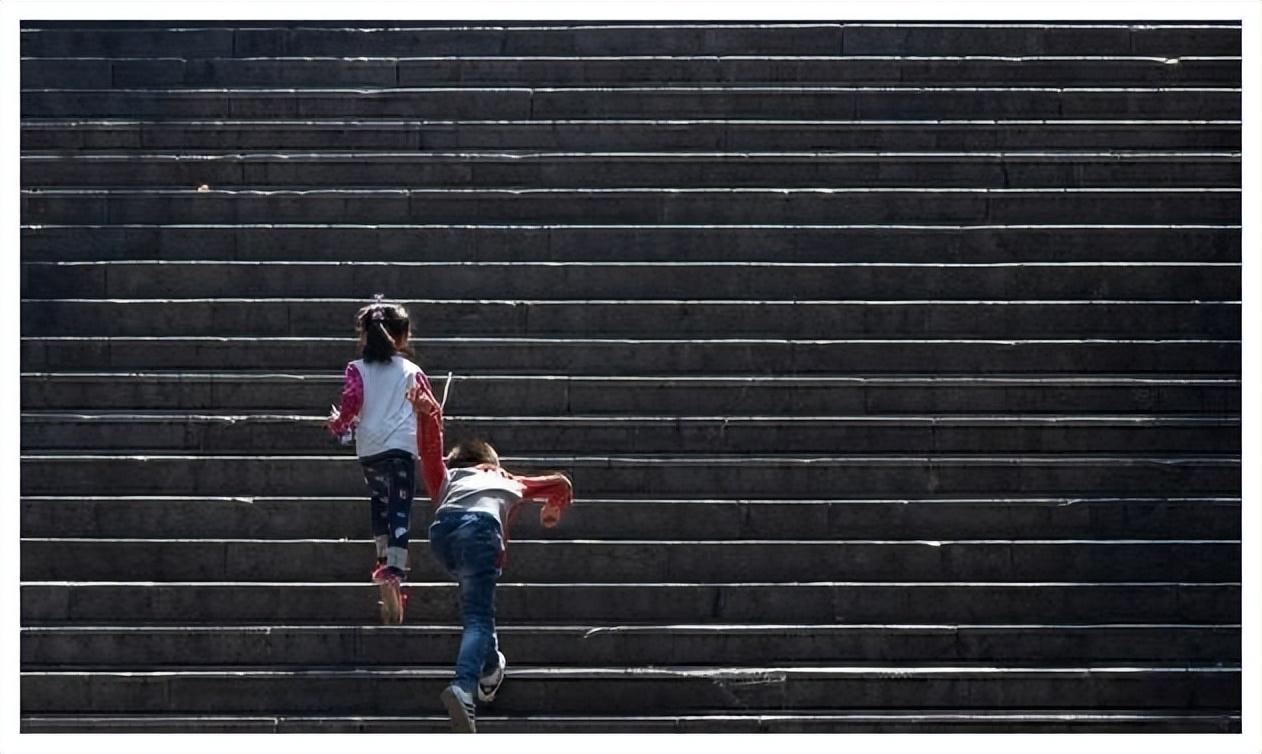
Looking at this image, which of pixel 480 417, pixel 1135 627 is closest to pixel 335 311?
pixel 480 417

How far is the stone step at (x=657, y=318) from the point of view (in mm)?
10938

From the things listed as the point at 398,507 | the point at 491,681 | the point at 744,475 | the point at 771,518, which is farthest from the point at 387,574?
the point at 744,475

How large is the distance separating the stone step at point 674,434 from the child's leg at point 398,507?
152cm

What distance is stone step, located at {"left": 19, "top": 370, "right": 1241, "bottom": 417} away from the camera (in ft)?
34.5

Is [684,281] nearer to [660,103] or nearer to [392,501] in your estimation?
[660,103]

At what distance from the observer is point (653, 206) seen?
11.7m

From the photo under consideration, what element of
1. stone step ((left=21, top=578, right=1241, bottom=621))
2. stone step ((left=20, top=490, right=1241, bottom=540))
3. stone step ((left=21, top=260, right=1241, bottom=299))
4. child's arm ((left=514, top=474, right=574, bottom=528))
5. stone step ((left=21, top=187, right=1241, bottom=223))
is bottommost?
stone step ((left=21, top=578, right=1241, bottom=621))

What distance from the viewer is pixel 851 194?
11742 millimetres

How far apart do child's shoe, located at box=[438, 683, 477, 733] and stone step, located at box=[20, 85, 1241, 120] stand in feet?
17.6

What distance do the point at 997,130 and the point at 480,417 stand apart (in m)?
3.59

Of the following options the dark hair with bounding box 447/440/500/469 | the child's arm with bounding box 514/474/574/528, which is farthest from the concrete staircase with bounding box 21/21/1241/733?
the dark hair with bounding box 447/440/500/469

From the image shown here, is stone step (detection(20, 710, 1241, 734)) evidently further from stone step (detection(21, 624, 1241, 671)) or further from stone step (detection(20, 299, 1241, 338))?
stone step (detection(20, 299, 1241, 338))

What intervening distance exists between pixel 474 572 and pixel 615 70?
5.43m

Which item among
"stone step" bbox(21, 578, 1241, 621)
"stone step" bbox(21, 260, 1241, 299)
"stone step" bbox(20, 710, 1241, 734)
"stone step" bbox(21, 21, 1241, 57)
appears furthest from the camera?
"stone step" bbox(21, 21, 1241, 57)
